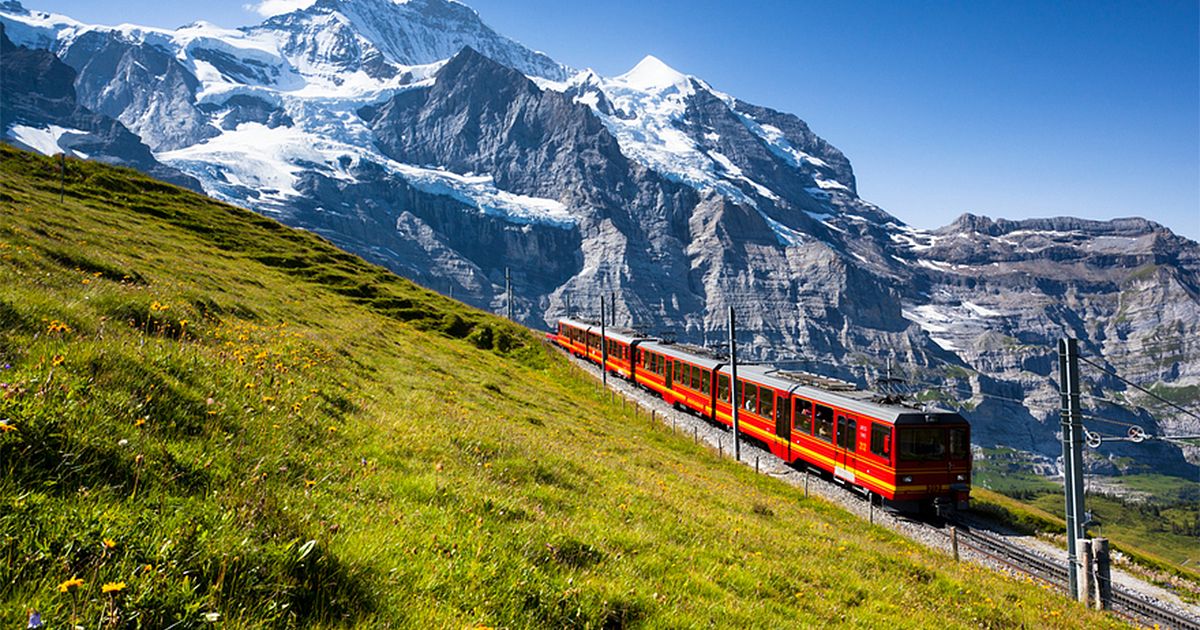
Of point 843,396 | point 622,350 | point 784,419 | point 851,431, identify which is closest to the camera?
point 851,431

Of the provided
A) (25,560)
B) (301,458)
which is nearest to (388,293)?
(301,458)

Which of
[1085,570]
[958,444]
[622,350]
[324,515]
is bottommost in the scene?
[1085,570]

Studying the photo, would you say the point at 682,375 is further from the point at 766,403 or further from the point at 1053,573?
the point at 1053,573

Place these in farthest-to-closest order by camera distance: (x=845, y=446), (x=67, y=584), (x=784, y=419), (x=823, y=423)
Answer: (x=784, y=419) → (x=823, y=423) → (x=845, y=446) → (x=67, y=584)

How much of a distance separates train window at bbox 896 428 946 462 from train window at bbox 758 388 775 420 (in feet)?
26.3

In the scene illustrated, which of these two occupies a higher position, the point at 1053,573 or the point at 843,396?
the point at 843,396

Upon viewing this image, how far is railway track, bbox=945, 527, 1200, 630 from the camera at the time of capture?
16.7m

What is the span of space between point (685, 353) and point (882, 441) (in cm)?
2043

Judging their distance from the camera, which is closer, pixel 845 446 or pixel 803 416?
pixel 845 446

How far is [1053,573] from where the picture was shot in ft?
63.2

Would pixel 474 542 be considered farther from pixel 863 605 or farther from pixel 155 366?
pixel 863 605

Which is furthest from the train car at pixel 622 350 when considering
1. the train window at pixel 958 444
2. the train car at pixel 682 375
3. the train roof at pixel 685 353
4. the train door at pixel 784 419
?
the train window at pixel 958 444

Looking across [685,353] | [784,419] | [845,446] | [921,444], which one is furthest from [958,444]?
[685,353]

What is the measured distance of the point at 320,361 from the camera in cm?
1323
